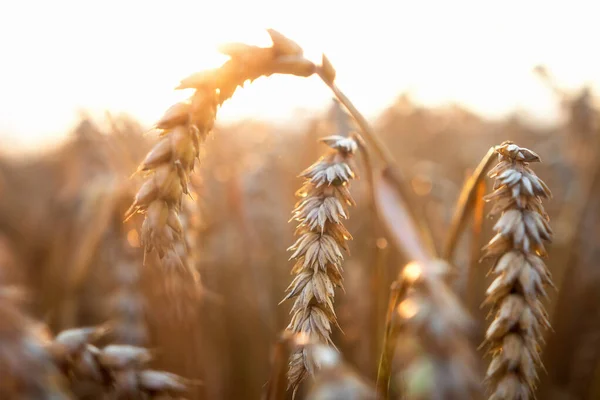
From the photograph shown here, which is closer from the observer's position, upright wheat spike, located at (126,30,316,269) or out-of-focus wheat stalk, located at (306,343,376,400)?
out-of-focus wheat stalk, located at (306,343,376,400)

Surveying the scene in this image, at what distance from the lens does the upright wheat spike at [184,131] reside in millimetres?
1101

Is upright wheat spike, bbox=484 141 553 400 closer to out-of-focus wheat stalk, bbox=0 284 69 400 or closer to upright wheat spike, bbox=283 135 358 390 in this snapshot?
upright wheat spike, bbox=283 135 358 390

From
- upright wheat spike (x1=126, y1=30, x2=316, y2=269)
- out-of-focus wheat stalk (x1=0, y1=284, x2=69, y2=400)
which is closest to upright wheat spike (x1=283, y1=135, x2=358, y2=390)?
upright wheat spike (x1=126, y1=30, x2=316, y2=269)

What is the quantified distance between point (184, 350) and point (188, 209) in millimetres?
Answer: 728

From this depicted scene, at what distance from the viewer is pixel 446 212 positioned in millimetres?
2555

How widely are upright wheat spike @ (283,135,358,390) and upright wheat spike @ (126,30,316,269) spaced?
242 millimetres

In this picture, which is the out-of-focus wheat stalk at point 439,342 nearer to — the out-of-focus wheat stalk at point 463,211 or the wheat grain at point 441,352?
the wheat grain at point 441,352

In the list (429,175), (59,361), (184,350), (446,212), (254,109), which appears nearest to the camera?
(59,361)

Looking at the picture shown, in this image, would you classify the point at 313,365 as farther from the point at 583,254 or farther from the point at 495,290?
the point at 583,254

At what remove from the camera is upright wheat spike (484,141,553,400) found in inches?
39.2

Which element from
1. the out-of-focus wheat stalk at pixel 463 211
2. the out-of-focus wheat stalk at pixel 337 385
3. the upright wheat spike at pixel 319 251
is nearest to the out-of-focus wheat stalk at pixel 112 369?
the upright wheat spike at pixel 319 251

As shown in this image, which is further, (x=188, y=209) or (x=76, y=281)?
(x=76, y=281)

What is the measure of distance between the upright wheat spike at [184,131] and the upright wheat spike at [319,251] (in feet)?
0.79

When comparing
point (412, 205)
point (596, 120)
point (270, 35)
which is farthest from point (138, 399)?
point (596, 120)
